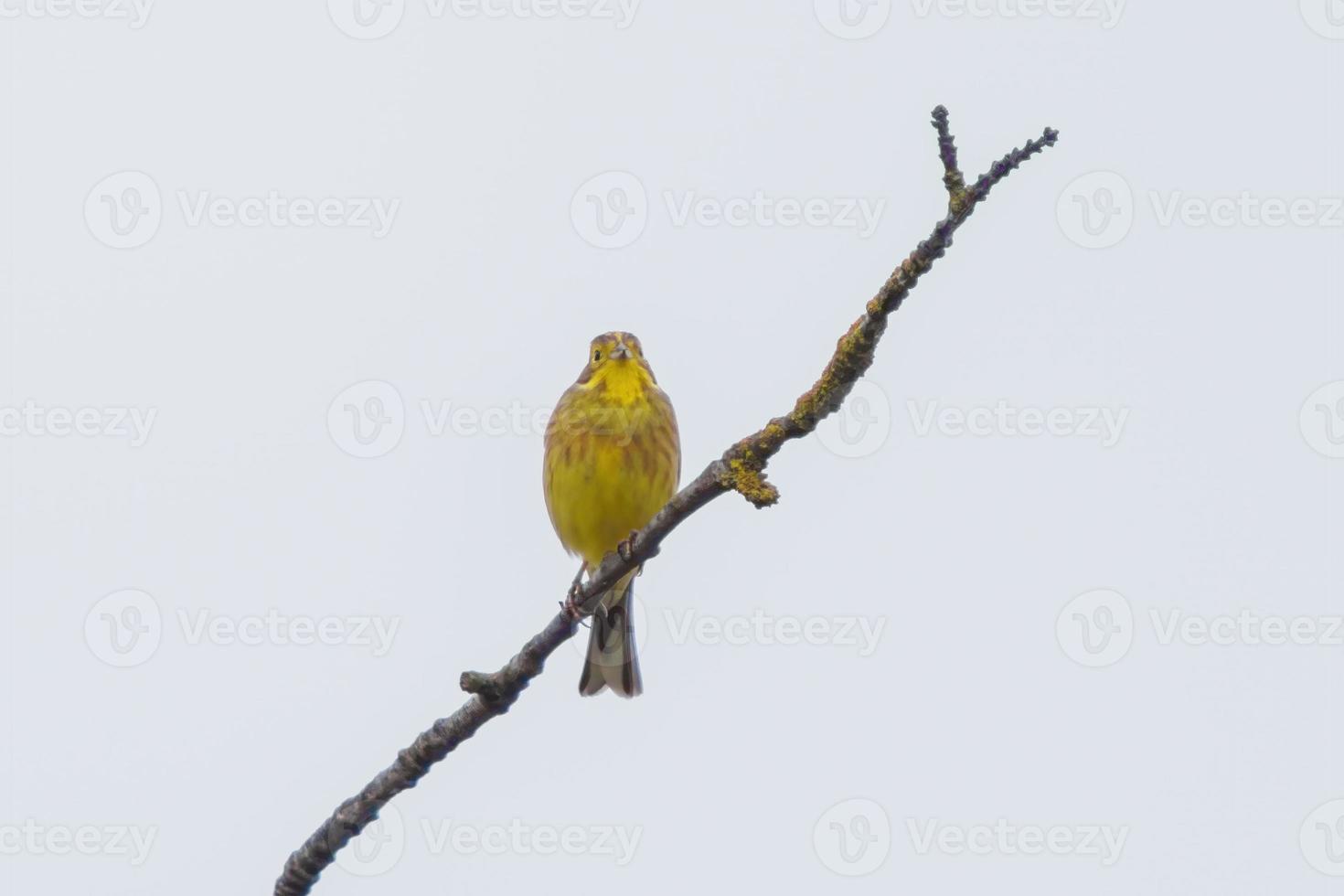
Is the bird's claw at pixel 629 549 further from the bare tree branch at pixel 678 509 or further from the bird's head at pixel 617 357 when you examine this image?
the bird's head at pixel 617 357

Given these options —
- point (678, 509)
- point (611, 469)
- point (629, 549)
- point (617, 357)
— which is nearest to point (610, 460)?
point (611, 469)

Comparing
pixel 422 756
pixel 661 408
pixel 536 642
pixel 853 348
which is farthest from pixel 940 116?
Result: pixel 661 408

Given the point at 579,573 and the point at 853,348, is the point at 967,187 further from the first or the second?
the point at 579,573

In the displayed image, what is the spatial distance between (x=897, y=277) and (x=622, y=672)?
453 cm

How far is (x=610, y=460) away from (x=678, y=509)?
3184 millimetres

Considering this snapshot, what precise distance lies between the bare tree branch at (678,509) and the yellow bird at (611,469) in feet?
7.54

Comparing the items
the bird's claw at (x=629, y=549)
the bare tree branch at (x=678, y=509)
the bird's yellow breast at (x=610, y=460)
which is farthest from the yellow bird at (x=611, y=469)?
the bird's claw at (x=629, y=549)

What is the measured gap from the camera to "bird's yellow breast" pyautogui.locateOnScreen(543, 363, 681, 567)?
8219mm

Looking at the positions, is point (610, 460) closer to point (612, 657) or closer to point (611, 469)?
point (611, 469)

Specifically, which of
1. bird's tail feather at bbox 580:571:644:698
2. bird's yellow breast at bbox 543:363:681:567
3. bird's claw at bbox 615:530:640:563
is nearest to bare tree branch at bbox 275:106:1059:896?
bird's claw at bbox 615:530:640:563

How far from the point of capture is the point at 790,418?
4773 mm

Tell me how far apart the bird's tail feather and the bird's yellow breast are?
336 mm

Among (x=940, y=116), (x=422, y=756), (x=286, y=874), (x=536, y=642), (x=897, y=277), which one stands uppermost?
(x=940, y=116)

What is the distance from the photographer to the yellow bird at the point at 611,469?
27.0 ft
